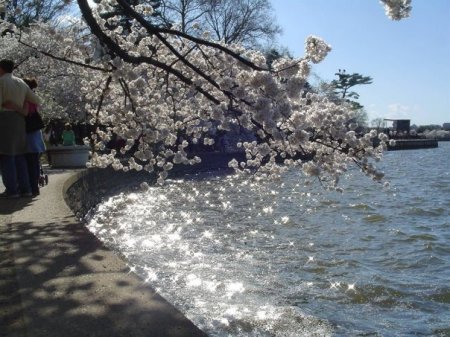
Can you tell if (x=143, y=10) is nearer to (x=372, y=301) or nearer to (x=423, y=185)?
(x=372, y=301)

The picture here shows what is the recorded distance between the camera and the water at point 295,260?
4.97 m

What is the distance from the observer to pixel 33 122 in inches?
293

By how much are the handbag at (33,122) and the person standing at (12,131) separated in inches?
8.5

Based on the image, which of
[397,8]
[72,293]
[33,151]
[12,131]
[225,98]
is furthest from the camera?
[33,151]

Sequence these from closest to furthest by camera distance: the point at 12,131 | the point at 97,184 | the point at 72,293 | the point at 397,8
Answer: the point at 72,293 < the point at 397,8 < the point at 12,131 < the point at 97,184

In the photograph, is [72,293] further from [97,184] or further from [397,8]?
[97,184]

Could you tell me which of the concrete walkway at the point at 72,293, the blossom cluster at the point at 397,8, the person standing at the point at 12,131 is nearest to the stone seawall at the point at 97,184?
the person standing at the point at 12,131

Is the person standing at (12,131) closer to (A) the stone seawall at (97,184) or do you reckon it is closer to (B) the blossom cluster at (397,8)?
(A) the stone seawall at (97,184)

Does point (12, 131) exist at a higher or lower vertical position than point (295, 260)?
higher

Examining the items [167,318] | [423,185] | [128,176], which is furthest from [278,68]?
[423,185]

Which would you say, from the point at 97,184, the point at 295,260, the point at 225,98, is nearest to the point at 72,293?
the point at 225,98

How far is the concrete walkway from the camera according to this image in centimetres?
265

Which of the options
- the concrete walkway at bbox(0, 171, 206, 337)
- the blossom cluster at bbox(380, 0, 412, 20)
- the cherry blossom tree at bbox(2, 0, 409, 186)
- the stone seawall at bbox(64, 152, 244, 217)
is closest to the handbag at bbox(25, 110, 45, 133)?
the cherry blossom tree at bbox(2, 0, 409, 186)

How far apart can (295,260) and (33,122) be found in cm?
402
